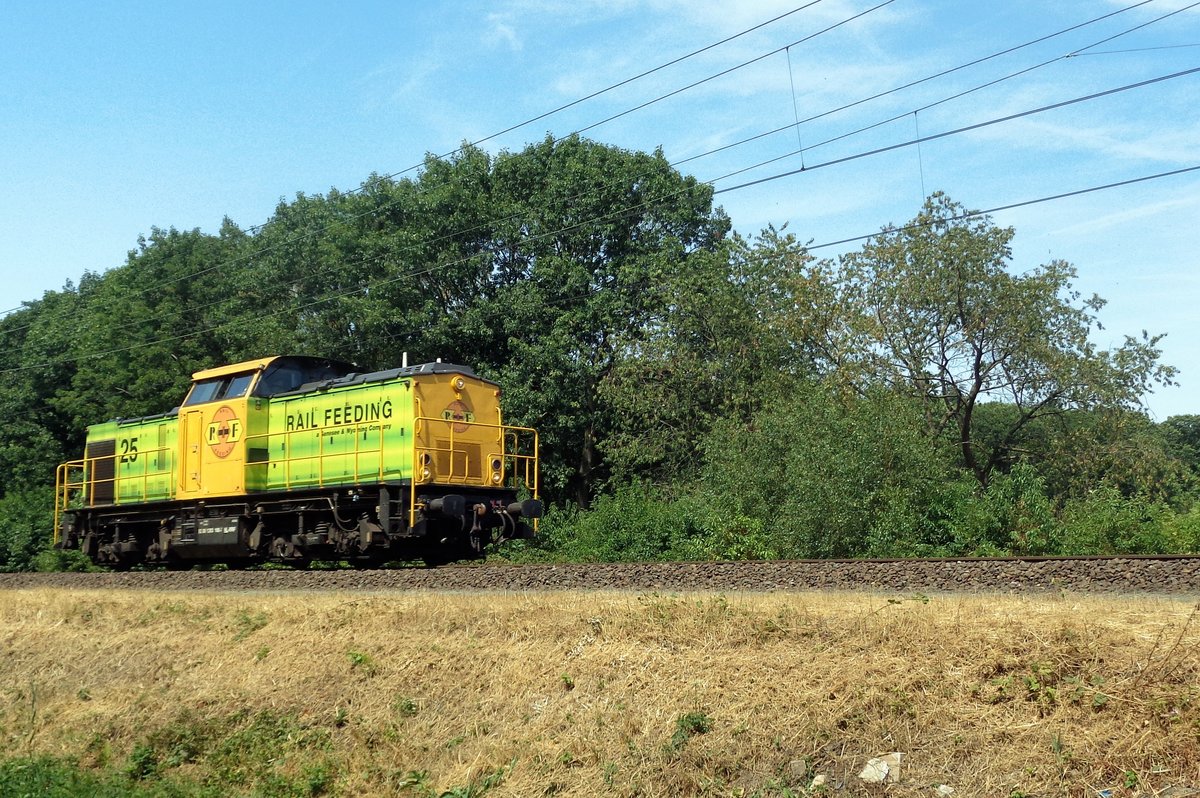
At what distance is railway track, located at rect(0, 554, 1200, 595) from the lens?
1116 cm

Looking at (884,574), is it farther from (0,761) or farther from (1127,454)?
(1127,454)

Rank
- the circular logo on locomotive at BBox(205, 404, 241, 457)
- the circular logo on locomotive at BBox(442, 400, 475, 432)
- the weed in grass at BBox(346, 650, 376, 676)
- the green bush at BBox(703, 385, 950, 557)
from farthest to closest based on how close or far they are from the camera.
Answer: the green bush at BBox(703, 385, 950, 557) < the circular logo on locomotive at BBox(205, 404, 241, 457) < the circular logo on locomotive at BBox(442, 400, 475, 432) < the weed in grass at BBox(346, 650, 376, 676)

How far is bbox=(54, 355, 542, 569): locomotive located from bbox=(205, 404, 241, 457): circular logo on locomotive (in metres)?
0.03

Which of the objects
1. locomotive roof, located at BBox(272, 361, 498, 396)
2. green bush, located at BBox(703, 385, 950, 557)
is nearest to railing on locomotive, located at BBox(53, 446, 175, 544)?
locomotive roof, located at BBox(272, 361, 498, 396)

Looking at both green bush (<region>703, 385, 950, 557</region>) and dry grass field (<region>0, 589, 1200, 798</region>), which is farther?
green bush (<region>703, 385, 950, 557</region>)

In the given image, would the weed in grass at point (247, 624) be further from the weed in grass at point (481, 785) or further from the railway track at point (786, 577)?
the weed in grass at point (481, 785)

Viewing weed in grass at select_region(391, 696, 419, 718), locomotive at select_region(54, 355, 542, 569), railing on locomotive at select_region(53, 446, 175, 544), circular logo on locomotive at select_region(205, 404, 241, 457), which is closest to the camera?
weed in grass at select_region(391, 696, 419, 718)

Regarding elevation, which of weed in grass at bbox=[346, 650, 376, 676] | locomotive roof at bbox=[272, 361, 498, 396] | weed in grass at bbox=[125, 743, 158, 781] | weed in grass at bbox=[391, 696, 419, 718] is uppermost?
locomotive roof at bbox=[272, 361, 498, 396]

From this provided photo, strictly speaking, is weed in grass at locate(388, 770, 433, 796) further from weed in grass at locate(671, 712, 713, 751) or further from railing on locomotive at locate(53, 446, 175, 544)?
railing on locomotive at locate(53, 446, 175, 544)

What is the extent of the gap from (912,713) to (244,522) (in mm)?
14249

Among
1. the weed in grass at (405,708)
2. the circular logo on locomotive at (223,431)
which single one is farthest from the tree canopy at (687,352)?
the weed in grass at (405,708)

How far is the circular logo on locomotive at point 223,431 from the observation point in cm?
1839

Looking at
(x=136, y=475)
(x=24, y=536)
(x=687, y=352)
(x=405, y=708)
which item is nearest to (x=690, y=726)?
(x=405, y=708)

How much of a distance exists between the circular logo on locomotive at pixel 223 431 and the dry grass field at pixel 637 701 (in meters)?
6.43
